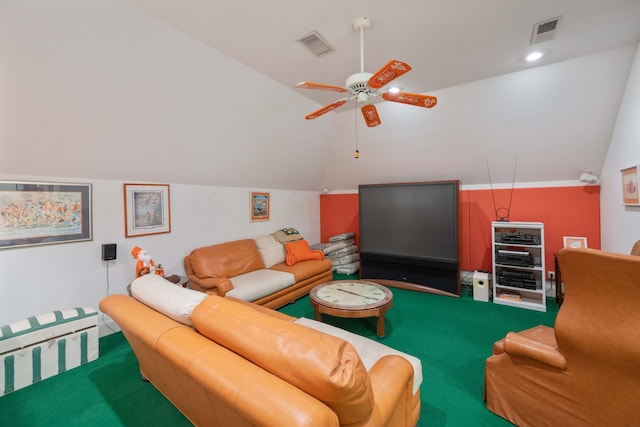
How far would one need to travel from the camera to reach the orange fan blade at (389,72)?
168 centimetres

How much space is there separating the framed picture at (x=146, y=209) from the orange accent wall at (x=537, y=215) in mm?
4684

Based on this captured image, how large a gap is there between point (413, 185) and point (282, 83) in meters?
2.57

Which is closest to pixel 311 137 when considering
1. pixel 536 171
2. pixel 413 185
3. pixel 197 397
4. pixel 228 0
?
pixel 413 185

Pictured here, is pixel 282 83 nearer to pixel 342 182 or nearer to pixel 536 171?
pixel 342 182

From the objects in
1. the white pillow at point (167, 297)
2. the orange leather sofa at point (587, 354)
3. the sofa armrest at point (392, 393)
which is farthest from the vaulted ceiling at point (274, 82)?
the sofa armrest at point (392, 393)

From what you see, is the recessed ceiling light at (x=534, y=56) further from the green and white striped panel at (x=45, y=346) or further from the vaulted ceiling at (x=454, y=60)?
the green and white striped panel at (x=45, y=346)

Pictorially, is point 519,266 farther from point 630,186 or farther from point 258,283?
point 258,283

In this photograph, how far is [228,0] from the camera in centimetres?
191

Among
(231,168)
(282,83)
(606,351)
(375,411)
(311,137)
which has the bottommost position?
(375,411)

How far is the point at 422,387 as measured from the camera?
2.12m

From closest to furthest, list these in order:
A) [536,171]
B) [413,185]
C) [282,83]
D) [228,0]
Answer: [228,0] < [282,83] < [536,171] < [413,185]

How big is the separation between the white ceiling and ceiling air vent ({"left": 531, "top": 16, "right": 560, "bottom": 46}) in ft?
0.13

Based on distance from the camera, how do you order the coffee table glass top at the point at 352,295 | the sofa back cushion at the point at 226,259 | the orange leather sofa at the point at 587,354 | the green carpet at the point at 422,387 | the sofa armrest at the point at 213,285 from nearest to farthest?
the orange leather sofa at the point at 587,354 < the green carpet at the point at 422,387 < the coffee table glass top at the point at 352,295 < the sofa armrest at the point at 213,285 < the sofa back cushion at the point at 226,259

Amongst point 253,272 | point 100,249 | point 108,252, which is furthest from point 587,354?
point 100,249
